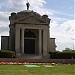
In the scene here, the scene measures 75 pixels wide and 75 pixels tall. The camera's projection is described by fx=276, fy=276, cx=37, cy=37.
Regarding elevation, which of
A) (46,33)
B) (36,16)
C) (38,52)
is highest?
(36,16)

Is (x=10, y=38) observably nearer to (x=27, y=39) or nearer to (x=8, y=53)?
(x=27, y=39)

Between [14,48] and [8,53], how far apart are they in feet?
44.5

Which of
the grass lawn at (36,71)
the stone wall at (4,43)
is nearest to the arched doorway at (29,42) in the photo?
the stone wall at (4,43)

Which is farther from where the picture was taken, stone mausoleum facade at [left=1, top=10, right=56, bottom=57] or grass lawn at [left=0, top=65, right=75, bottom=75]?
stone mausoleum facade at [left=1, top=10, right=56, bottom=57]

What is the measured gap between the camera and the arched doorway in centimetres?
6156

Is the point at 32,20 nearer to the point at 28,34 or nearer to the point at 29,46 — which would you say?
the point at 28,34

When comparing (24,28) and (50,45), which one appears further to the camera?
(50,45)

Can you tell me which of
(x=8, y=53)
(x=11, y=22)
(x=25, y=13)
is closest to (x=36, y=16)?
(x=25, y=13)

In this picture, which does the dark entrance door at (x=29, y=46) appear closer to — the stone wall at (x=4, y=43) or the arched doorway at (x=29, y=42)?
the arched doorway at (x=29, y=42)

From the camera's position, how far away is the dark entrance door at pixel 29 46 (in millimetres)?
61500

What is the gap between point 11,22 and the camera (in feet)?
209

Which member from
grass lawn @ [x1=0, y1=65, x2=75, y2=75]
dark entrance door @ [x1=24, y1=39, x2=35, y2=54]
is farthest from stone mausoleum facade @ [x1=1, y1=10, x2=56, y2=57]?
grass lawn @ [x1=0, y1=65, x2=75, y2=75]

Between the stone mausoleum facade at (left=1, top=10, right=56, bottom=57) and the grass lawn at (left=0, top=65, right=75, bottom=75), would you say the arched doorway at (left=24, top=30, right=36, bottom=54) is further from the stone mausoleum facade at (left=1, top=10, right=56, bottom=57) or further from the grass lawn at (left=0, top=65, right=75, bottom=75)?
the grass lawn at (left=0, top=65, right=75, bottom=75)

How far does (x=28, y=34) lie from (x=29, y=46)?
2774mm
